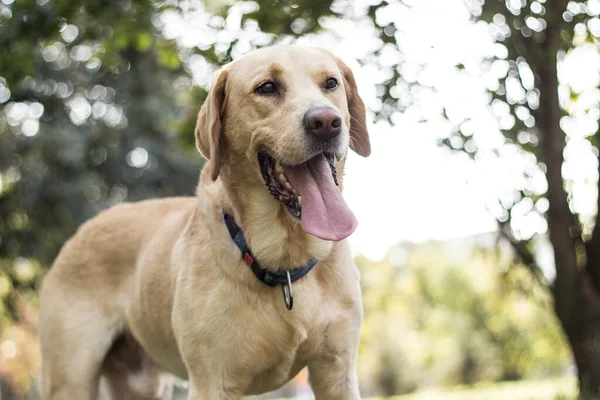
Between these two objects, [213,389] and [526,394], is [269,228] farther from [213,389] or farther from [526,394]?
[526,394]

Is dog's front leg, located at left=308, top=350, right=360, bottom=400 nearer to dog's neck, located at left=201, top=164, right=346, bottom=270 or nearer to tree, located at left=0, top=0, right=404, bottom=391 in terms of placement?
dog's neck, located at left=201, top=164, right=346, bottom=270

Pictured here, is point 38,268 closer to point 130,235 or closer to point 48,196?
point 48,196

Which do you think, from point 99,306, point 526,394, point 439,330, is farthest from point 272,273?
point 439,330

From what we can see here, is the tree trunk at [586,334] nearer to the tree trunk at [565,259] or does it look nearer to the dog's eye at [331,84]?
the tree trunk at [565,259]

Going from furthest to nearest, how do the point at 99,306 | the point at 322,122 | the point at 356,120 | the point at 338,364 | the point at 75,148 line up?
the point at 75,148
the point at 99,306
the point at 356,120
the point at 338,364
the point at 322,122

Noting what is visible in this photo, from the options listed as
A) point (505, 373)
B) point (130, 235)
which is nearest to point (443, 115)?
point (130, 235)

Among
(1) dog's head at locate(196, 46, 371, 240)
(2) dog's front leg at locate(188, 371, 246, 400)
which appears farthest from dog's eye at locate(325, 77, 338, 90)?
(2) dog's front leg at locate(188, 371, 246, 400)

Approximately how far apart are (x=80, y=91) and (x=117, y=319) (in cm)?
1250

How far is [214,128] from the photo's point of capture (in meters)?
3.87

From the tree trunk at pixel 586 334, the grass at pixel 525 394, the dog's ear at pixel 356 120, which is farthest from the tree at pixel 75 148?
the dog's ear at pixel 356 120

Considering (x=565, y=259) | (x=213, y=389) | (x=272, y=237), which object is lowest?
(x=565, y=259)

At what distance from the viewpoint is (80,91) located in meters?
16.7

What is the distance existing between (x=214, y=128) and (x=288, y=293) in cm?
89

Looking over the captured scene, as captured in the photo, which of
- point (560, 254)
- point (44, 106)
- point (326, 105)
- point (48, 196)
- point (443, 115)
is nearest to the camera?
point (326, 105)
